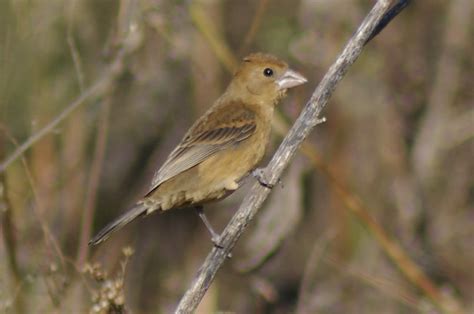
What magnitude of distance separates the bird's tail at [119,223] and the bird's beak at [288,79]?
4.49 ft

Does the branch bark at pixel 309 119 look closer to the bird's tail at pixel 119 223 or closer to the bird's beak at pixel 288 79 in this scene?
the bird's tail at pixel 119 223

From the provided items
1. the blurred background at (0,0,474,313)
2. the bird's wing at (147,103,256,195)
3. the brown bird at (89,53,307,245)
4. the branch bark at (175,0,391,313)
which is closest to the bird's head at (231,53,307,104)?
the brown bird at (89,53,307,245)

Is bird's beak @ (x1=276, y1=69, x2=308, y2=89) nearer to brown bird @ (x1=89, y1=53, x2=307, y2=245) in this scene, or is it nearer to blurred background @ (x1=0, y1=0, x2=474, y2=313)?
brown bird @ (x1=89, y1=53, x2=307, y2=245)

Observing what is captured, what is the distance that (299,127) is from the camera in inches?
181

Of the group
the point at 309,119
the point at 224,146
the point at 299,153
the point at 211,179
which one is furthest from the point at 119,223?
the point at 299,153

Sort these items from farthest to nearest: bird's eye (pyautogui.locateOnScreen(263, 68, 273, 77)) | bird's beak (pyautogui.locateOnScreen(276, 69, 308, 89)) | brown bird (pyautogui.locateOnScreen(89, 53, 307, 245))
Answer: bird's eye (pyautogui.locateOnScreen(263, 68, 273, 77)) < bird's beak (pyautogui.locateOnScreen(276, 69, 308, 89)) < brown bird (pyautogui.locateOnScreen(89, 53, 307, 245))

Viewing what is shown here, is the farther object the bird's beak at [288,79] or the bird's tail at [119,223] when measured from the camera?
the bird's beak at [288,79]

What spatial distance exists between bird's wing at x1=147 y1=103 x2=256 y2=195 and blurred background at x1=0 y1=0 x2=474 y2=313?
65 centimetres

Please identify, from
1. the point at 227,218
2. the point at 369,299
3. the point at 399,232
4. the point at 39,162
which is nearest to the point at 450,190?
the point at 399,232

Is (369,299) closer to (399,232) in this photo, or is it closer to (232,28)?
(399,232)

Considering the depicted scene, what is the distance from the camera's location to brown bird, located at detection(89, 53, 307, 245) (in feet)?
18.5

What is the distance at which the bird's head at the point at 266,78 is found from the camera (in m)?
6.21

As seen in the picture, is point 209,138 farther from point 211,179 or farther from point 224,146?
point 211,179

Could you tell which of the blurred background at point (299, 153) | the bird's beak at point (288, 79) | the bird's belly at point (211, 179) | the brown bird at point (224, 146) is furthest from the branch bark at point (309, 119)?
the blurred background at point (299, 153)
